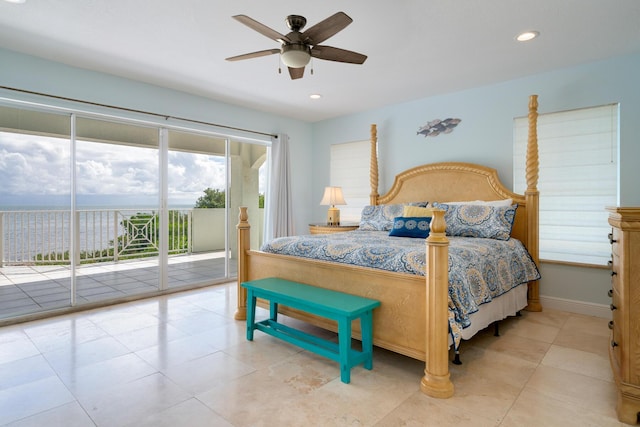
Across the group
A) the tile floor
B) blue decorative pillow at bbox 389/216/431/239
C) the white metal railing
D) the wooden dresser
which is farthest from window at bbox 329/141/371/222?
the wooden dresser

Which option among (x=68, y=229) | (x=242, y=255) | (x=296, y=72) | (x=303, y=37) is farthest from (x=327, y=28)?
(x=68, y=229)

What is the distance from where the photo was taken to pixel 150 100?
4055 mm

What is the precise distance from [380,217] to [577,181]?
202cm

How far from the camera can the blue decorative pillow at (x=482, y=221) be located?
334 centimetres

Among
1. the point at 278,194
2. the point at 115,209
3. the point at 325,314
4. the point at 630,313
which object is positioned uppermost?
the point at 278,194

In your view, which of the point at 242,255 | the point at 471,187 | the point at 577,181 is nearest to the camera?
the point at 242,255

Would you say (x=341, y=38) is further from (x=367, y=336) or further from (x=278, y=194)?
(x=278, y=194)

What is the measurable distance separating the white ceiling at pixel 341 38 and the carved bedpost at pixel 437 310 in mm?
1636

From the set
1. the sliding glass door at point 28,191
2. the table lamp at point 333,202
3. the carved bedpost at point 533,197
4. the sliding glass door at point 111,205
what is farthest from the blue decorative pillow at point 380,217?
the sliding glass door at point 28,191

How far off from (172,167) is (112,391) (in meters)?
3.06

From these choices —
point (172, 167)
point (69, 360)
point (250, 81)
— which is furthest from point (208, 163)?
point (69, 360)

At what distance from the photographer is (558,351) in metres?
2.58

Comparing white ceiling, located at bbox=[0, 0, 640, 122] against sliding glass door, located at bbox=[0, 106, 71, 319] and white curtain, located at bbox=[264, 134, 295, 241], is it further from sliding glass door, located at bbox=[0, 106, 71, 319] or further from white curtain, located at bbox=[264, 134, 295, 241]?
white curtain, located at bbox=[264, 134, 295, 241]

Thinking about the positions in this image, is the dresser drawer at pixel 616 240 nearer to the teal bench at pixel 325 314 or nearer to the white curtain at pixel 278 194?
the teal bench at pixel 325 314
